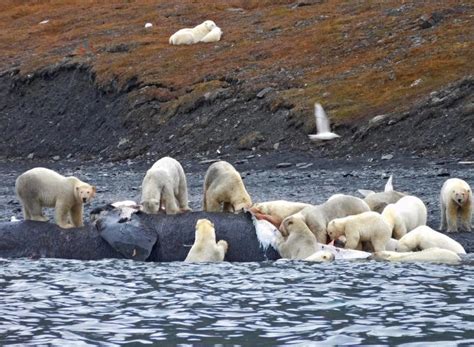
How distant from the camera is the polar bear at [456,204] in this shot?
67.7 ft

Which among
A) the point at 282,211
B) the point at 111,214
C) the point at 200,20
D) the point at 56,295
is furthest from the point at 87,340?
the point at 200,20

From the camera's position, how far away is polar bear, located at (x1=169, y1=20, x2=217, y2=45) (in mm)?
61688

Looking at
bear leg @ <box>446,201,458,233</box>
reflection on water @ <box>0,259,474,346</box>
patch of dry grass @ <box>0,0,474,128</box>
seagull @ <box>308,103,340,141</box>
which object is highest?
patch of dry grass @ <box>0,0,474,128</box>

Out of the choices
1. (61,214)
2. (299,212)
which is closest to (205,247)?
(299,212)

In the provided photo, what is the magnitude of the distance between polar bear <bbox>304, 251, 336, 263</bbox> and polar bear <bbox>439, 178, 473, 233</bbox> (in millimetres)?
3759

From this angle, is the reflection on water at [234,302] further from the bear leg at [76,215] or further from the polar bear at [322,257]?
the bear leg at [76,215]

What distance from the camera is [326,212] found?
19.4 m

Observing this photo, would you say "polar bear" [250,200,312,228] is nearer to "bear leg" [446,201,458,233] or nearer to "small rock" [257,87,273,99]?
Result: "bear leg" [446,201,458,233]

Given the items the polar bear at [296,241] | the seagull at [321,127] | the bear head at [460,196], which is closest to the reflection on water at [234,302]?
the polar bear at [296,241]

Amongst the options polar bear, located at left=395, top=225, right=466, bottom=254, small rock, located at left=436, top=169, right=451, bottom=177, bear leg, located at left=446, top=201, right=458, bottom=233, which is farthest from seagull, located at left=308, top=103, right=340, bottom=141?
polar bear, located at left=395, top=225, right=466, bottom=254

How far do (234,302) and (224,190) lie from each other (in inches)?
256

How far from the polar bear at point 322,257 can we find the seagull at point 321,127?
869 inches

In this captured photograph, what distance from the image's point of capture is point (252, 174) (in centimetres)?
3531

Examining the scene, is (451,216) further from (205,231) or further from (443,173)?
(443,173)
